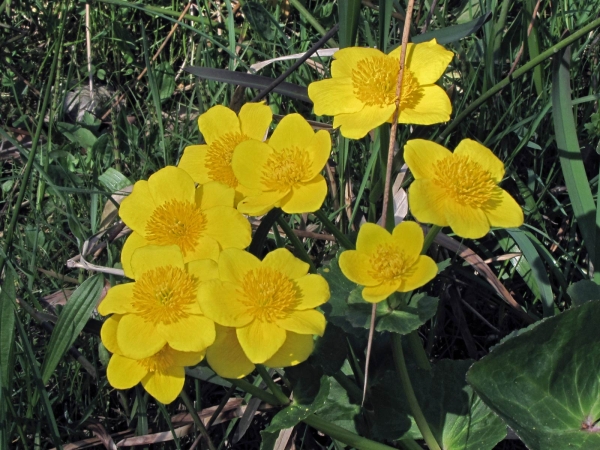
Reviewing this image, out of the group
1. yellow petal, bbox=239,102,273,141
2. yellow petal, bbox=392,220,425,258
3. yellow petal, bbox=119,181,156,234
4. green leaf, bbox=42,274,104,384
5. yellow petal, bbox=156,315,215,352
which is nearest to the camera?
yellow petal, bbox=156,315,215,352

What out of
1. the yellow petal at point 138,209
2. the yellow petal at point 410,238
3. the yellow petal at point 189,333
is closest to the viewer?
the yellow petal at point 189,333

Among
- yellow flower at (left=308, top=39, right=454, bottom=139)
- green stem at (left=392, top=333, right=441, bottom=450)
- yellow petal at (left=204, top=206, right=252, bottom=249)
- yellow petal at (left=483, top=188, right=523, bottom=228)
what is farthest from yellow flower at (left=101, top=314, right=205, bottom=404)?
yellow petal at (left=483, top=188, right=523, bottom=228)

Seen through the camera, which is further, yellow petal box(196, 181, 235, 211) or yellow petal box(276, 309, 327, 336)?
yellow petal box(196, 181, 235, 211)

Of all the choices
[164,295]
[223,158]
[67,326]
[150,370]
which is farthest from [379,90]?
[67,326]

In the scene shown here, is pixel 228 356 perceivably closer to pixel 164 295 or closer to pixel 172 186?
pixel 164 295

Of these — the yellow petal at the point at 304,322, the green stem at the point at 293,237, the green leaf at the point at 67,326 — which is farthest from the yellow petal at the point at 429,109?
the green leaf at the point at 67,326

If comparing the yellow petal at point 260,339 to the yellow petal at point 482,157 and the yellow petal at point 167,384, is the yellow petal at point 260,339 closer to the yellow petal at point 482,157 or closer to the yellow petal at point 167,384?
the yellow petal at point 167,384

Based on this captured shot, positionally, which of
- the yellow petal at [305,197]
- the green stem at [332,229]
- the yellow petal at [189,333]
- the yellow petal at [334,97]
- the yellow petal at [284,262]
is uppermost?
the yellow petal at [334,97]

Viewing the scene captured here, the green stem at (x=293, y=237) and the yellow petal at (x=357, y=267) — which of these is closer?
the yellow petal at (x=357, y=267)

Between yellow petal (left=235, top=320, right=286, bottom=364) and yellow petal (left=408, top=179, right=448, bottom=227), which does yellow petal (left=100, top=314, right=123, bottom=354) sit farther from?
yellow petal (left=408, top=179, right=448, bottom=227)
